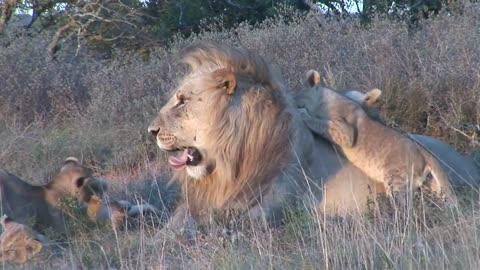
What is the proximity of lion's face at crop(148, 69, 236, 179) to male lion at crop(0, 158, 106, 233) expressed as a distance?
1.11m

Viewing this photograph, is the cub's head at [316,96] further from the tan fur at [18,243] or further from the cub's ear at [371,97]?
the tan fur at [18,243]

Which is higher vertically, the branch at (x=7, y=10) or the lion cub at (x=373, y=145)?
the branch at (x=7, y=10)

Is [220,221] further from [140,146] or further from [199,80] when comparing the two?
[140,146]

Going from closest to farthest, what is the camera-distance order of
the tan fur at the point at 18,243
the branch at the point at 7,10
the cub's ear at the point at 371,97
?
the tan fur at the point at 18,243 → the cub's ear at the point at 371,97 → the branch at the point at 7,10

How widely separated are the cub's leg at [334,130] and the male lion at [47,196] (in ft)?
5.73

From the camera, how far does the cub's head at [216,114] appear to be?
270 inches

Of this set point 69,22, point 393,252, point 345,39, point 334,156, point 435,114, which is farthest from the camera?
point 69,22

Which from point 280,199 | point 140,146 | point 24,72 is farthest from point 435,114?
point 24,72

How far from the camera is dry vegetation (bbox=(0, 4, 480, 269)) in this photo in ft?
18.7

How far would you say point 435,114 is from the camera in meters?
9.95

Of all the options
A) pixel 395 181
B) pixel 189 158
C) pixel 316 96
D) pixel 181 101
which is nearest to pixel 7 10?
pixel 316 96

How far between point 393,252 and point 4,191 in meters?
3.29

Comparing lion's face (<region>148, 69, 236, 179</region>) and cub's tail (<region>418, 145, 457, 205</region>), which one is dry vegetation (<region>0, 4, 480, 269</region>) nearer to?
cub's tail (<region>418, 145, 457, 205</region>)

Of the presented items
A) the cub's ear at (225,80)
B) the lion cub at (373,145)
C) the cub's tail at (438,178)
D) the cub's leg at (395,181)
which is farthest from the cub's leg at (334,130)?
the cub's ear at (225,80)
